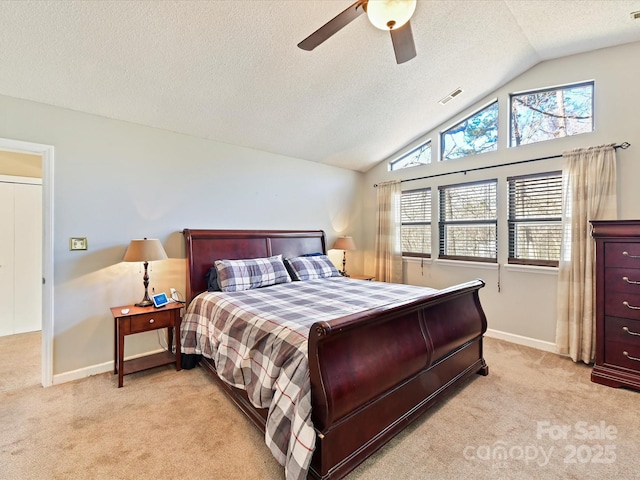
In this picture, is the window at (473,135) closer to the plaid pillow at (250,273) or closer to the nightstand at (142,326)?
the plaid pillow at (250,273)

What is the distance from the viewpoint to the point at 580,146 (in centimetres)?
321

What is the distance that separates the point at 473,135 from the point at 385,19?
3.00m

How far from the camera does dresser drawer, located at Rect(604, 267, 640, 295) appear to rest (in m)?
2.54

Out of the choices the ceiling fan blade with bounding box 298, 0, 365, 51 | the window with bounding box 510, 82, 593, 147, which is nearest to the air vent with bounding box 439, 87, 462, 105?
the window with bounding box 510, 82, 593, 147

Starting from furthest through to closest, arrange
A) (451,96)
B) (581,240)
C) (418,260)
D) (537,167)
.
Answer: (418,260), (451,96), (537,167), (581,240)

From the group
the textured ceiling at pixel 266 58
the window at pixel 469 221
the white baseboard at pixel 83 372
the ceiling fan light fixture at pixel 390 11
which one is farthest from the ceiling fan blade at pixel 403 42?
the white baseboard at pixel 83 372

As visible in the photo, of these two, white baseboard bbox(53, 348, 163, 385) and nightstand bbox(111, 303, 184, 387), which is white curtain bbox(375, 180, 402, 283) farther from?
white baseboard bbox(53, 348, 163, 385)

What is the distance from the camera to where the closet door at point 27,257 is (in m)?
3.88

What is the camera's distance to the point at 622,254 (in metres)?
2.59

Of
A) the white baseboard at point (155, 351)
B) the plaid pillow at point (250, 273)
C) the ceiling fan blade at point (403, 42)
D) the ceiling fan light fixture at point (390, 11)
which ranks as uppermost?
the ceiling fan blade at point (403, 42)

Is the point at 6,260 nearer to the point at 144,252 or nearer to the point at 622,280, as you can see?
the point at 144,252

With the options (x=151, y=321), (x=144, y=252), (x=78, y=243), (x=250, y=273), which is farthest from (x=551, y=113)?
(x=78, y=243)

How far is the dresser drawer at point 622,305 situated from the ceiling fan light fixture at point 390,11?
2.87m

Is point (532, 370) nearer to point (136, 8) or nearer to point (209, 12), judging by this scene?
point (209, 12)
